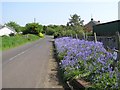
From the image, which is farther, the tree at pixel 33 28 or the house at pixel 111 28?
the tree at pixel 33 28

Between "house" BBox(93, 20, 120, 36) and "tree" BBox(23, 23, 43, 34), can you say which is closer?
"house" BBox(93, 20, 120, 36)

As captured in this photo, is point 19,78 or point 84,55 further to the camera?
point 19,78

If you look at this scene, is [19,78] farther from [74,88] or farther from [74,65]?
[74,88]

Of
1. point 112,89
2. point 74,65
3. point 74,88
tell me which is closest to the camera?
point 112,89

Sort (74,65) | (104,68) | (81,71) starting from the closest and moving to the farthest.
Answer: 1. (104,68)
2. (81,71)
3. (74,65)

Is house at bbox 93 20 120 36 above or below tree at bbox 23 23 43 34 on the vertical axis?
below

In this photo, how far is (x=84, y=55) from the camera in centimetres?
1216

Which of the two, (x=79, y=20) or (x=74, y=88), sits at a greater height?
(x=79, y=20)

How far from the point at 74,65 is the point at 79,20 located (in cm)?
8836

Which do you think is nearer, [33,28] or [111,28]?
[111,28]

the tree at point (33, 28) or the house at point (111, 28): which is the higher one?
the tree at point (33, 28)

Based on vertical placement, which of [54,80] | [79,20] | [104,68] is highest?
[79,20]

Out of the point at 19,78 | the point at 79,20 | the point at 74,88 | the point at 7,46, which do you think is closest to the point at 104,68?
the point at 74,88

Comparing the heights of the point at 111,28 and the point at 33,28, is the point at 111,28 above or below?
below
